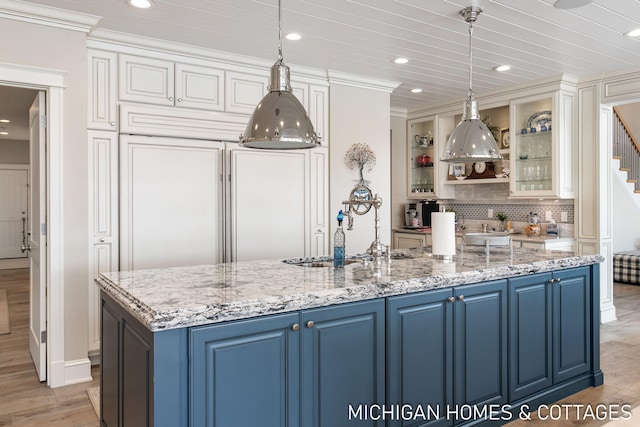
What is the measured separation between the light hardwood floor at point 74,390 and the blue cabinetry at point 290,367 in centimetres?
118

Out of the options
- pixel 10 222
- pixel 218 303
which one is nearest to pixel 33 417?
pixel 218 303

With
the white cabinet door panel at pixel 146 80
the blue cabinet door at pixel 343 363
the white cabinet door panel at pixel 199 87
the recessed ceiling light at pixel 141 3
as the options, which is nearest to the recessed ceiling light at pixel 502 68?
the white cabinet door panel at pixel 199 87

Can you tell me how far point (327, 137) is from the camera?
473 cm

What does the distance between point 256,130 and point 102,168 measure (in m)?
1.87

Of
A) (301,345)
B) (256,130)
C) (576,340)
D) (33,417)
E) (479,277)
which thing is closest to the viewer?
(301,345)

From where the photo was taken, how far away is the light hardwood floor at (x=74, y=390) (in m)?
2.81

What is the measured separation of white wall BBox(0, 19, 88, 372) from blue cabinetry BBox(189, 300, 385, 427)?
2.15 metres

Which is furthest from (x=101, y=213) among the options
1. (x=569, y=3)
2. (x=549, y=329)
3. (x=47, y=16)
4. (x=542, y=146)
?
(x=542, y=146)

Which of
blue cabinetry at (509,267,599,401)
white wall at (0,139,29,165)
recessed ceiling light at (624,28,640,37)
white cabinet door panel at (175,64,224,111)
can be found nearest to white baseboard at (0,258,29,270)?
white wall at (0,139,29,165)

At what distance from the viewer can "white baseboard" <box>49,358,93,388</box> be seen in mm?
3326

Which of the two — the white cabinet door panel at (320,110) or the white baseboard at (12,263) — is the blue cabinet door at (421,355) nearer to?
the white cabinet door panel at (320,110)

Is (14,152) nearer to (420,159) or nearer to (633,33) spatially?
(420,159)

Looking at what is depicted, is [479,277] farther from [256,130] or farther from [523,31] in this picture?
[523,31]

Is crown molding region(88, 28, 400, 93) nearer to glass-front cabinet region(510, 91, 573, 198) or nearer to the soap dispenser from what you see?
glass-front cabinet region(510, 91, 573, 198)
